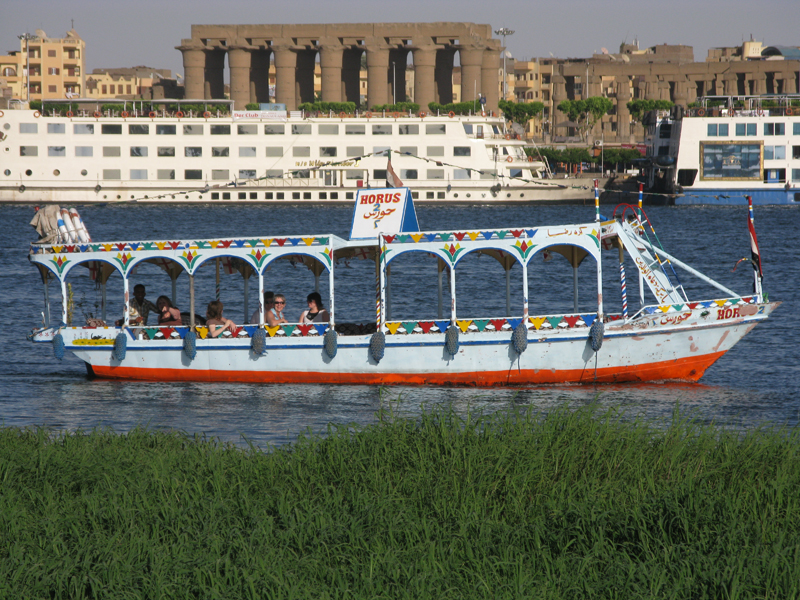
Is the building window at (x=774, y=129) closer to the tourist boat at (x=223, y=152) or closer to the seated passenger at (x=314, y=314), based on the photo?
the tourist boat at (x=223, y=152)

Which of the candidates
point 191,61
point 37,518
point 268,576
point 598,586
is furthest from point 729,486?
point 191,61

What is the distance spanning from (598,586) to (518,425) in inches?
136

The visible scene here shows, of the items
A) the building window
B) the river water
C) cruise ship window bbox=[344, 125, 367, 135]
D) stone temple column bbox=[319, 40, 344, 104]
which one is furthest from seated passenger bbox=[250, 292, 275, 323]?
stone temple column bbox=[319, 40, 344, 104]

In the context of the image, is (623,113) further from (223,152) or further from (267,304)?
(267,304)

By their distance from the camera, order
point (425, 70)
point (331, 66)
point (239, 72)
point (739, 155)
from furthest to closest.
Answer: point (239, 72) < point (331, 66) < point (425, 70) < point (739, 155)

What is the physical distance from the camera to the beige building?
150 m

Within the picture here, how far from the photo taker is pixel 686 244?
179ft

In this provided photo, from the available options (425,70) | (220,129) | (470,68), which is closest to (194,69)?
(425,70)

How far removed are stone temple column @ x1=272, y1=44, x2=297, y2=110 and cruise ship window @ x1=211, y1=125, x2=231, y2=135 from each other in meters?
50.0

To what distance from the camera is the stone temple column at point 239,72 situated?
457 ft

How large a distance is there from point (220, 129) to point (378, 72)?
50.7 meters

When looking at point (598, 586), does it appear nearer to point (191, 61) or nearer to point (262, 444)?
Answer: point (262, 444)

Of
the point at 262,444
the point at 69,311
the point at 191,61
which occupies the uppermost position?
the point at 191,61

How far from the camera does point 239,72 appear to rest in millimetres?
139750
